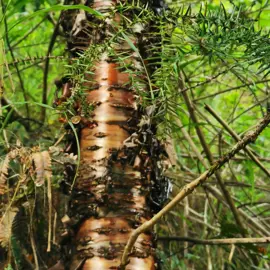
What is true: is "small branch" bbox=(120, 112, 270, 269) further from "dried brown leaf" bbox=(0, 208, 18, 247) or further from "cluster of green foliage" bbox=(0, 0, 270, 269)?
"dried brown leaf" bbox=(0, 208, 18, 247)

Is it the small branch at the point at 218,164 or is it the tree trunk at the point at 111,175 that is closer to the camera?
the small branch at the point at 218,164

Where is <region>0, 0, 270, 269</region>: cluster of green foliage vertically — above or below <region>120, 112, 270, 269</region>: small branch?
above

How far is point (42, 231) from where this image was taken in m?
1.14

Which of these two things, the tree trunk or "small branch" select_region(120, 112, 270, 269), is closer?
"small branch" select_region(120, 112, 270, 269)

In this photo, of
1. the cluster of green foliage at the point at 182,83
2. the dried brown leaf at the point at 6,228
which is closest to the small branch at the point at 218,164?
the cluster of green foliage at the point at 182,83

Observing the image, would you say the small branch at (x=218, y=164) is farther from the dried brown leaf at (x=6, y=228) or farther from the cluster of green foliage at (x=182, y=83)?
the dried brown leaf at (x=6, y=228)

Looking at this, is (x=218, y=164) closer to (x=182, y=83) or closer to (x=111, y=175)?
(x=111, y=175)

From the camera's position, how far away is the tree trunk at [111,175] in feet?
2.47

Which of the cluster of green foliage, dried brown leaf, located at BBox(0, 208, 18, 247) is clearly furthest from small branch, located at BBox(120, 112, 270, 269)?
dried brown leaf, located at BBox(0, 208, 18, 247)

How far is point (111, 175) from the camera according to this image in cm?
79

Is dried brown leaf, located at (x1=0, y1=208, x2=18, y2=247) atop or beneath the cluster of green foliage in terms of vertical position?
beneath

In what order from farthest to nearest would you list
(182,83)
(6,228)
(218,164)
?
(182,83)
(6,228)
(218,164)

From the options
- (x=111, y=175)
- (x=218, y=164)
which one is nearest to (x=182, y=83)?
(x=111, y=175)

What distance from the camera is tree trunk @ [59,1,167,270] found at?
753 millimetres
